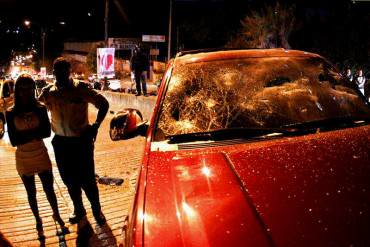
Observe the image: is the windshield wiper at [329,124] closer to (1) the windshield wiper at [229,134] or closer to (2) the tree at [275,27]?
(1) the windshield wiper at [229,134]

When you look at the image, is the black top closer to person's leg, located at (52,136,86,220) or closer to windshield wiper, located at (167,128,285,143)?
person's leg, located at (52,136,86,220)

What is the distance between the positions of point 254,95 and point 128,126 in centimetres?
100

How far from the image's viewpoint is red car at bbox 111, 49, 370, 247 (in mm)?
1602

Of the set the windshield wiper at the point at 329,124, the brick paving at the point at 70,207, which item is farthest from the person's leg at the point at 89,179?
the windshield wiper at the point at 329,124

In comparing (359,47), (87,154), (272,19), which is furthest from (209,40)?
(87,154)

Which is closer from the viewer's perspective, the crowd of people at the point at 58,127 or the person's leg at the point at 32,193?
the crowd of people at the point at 58,127

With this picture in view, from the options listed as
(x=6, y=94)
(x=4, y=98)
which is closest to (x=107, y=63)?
(x=6, y=94)

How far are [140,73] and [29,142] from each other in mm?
10977

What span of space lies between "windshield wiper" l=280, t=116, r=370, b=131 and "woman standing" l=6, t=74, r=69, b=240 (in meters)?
2.79

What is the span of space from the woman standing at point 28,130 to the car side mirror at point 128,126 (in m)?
1.54

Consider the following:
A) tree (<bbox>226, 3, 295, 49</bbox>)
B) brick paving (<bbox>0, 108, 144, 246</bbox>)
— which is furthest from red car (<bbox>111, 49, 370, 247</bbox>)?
tree (<bbox>226, 3, 295, 49</bbox>)

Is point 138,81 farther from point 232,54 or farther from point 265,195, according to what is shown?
point 265,195

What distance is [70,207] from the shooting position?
5.50 meters

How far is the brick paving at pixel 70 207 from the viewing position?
4.46 m
